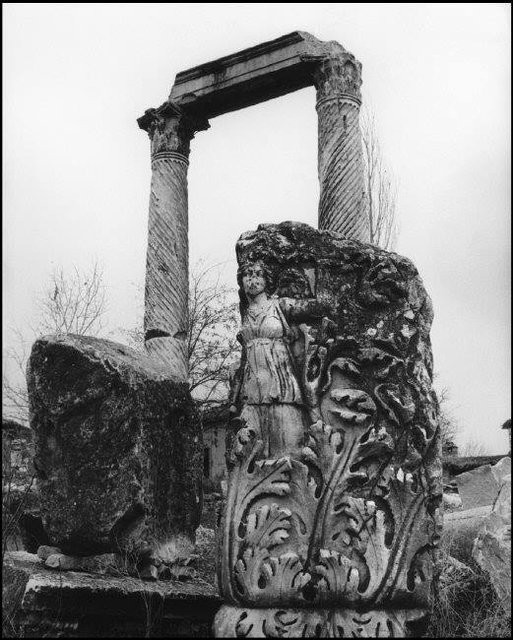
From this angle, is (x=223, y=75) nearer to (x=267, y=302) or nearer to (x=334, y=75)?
(x=334, y=75)

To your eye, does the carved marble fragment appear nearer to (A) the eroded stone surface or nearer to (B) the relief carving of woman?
(B) the relief carving of woman

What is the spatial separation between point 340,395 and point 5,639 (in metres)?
2.01

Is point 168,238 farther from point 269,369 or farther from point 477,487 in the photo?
point 269,369

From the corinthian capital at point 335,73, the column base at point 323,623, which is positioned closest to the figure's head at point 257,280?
the column base at point 323,623

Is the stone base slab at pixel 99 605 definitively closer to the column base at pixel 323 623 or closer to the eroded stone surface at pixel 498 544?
the column base at pixel 323 623

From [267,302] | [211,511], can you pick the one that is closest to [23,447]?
[211,511]

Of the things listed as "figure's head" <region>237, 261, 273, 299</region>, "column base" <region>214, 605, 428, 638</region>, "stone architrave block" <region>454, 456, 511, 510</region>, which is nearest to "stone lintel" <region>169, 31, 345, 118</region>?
"stone architrave block" <region>454, 456, 511, 510</region>

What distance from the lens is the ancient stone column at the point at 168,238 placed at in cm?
1330

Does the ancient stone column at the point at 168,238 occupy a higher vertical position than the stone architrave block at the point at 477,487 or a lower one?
higher

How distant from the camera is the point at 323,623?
3303 millimetres

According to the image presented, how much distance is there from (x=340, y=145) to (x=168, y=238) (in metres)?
3.40

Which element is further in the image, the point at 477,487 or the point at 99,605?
the point at 477,487

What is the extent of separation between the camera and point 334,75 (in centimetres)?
1275

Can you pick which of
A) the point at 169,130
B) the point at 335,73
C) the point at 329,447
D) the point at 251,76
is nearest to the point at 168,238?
the point at 169,130
